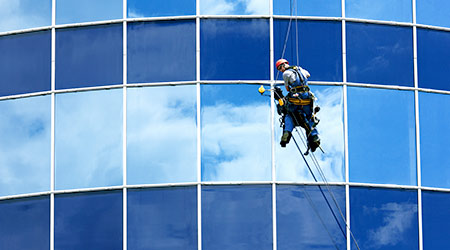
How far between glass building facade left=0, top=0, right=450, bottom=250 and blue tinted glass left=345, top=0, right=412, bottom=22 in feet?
0.11

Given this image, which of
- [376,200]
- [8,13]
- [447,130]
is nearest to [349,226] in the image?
[376,200]

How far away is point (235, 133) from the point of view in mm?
35750

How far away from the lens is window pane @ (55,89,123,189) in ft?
117

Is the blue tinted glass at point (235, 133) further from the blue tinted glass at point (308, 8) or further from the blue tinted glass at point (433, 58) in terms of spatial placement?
the blue tinted glass at point (433, 58)

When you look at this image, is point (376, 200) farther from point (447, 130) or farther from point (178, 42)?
point (178, 42)

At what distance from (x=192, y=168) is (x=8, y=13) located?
5.89 meters

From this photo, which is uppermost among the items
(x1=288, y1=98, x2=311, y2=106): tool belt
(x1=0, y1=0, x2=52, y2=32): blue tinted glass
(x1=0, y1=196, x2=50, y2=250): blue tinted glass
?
(x1=0, y1=0, x2=52, y2=32): blue tinted glass

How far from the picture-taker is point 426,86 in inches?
1451

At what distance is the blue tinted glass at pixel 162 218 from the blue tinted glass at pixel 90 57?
281cm

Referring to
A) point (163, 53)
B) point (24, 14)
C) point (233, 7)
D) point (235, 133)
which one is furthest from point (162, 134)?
point (24, 14)

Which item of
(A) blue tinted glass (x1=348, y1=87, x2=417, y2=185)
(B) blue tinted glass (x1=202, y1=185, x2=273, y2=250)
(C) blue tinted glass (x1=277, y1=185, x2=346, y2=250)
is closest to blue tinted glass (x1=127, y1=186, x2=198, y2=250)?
(B) blue tinted glass (x1=202, y1=185, x2=273, y2=250)

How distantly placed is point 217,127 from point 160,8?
10.1ft

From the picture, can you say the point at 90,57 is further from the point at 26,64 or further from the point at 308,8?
the point at 308,8

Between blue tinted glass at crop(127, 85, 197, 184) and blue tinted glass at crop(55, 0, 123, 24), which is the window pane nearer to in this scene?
blue tinted glass at crop(127, 85, 197, 184)
